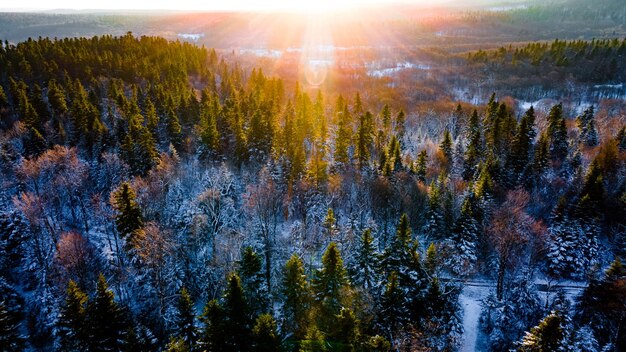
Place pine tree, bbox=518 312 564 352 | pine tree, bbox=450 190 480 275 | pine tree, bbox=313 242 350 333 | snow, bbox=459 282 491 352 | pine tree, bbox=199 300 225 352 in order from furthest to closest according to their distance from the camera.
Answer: pine tree, bbox=450 190 480 275 → snow, bbox=459 282 491 352 → pine tree, bbox=313 242 350 333 → pine tree, bbox=199 300 225 352 → pine tree, bbox=518 312 564 352

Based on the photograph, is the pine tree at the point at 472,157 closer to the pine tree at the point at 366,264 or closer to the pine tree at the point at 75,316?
the pine tree at the point at 366,264

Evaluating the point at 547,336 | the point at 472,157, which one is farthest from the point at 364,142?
the point at 547,336

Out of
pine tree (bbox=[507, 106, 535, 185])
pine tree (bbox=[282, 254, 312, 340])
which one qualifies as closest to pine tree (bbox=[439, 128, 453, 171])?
pine tree (bbox=[507, 106, 535, 185])

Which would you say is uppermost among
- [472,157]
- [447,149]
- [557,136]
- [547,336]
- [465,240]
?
[557,136]

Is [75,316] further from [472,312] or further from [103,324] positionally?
[472,312]

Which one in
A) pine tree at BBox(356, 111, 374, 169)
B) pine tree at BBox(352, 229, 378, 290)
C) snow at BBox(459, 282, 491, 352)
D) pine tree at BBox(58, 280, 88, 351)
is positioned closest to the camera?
pine tree at BBox(58, 280, 88, 351)

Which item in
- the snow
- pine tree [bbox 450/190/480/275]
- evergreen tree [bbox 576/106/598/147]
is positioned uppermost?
evergreen tree [bbox 576/106/598/147]

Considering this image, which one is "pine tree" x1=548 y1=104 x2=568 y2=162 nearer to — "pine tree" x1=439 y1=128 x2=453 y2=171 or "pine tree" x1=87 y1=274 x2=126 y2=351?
"pine tree" x1=439 y1=128 x2=453 y2=171
